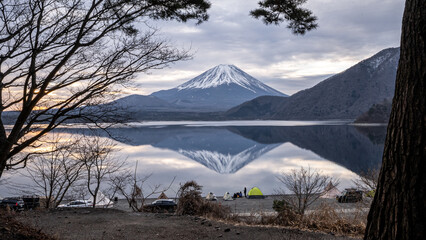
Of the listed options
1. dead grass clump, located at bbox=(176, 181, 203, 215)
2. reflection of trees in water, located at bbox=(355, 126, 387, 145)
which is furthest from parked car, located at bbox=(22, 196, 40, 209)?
reflection of trees in water, located at bbox=(355, 126, 387, 145)

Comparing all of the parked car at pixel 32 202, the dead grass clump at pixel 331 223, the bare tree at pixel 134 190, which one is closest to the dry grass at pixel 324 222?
the dead grass clump at pixel 331 223

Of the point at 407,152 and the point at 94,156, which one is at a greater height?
the point at 94,156

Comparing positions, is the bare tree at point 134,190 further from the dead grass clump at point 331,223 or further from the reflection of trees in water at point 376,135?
the reflection of trees in water at point 376,135

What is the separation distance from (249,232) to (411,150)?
4.13 metres

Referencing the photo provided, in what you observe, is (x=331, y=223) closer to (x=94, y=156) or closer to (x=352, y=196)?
(x=94, y=156)

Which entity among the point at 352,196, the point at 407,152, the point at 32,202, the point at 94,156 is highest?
the point at 94,156

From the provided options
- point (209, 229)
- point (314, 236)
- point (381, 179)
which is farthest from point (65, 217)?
point (381, 179)

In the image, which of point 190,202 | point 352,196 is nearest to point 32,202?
point 190,202

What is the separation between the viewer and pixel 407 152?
2494 millimetres

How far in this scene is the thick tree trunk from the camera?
2.42m

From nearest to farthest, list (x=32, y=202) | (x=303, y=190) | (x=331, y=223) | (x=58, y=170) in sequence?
1. (x=331, y=223)
2. (x=58, y=170)
3. (x=303, y=190)
4. (x=32, y=202)

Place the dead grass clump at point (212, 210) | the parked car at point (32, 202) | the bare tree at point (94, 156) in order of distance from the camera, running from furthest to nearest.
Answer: the parked car at point (32, 202) < the bare tree at point (94, 156) < the dead grass clump at point (212, 210)

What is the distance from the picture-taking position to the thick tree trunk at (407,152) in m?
2.42

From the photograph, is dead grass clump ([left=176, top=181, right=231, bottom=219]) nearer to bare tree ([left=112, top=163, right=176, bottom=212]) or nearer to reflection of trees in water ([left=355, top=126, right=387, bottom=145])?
bare tree ([left=112, top=163, right=176, bottom=212])
